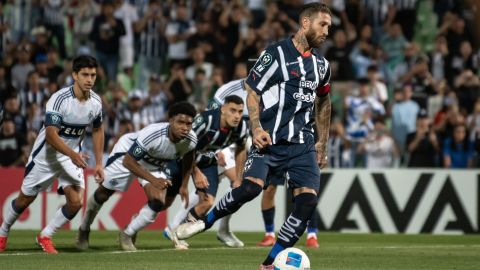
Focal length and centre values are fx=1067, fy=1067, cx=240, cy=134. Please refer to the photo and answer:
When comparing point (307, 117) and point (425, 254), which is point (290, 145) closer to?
point (307, 117)

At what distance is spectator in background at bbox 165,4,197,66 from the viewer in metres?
23.4

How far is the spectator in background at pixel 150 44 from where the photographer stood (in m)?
23.6

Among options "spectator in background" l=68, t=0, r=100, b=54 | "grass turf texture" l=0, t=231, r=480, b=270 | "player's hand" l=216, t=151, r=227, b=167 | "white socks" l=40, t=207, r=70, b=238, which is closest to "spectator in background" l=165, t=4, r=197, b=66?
"spectator in background" l=68, t=0, r=100, b=54

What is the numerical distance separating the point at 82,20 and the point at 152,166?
1103 centimetres

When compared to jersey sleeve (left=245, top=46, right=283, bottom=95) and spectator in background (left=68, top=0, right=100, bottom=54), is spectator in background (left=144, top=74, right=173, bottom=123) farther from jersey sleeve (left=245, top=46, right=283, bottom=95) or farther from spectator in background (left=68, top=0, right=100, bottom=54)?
jersey sleeve (left=245, top=46, right=283, bottom=95)

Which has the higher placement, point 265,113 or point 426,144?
point 265,113

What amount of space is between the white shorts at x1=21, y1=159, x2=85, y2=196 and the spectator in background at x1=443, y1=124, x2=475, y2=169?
8682 mm

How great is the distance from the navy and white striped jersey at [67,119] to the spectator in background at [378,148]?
7.90 m

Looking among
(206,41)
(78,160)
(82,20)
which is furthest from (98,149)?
(82,20)

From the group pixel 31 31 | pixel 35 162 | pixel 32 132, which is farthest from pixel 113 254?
pixel 31 31

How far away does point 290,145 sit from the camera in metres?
10.1

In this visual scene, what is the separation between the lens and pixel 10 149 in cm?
2014

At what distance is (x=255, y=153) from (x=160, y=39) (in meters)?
13.8

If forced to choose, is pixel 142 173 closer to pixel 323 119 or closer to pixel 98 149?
pixel 98 149
